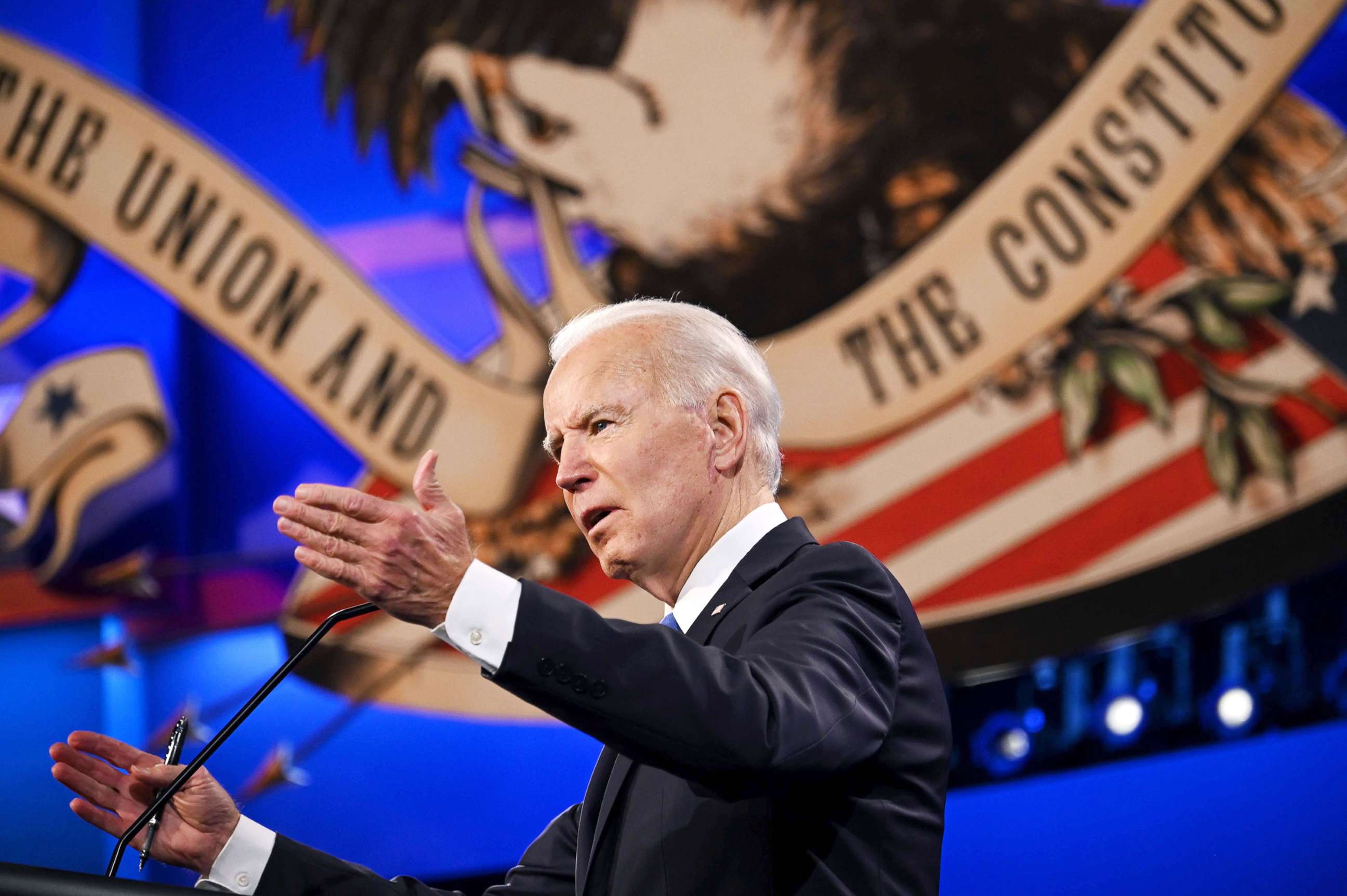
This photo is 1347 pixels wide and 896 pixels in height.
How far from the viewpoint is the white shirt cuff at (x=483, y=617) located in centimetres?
100

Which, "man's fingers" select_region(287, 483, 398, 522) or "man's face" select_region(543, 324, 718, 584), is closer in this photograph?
"man's fingers" select_region(287, 483, 398, 522)

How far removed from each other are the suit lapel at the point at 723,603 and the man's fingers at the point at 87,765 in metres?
0.54

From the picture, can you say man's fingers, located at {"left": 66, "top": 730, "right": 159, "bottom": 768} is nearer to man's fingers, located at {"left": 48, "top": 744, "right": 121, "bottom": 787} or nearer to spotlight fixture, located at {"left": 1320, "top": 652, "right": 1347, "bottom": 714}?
man's fingers, located at {"left": 48, "top": 744, "right": 121, "bottom": 787}

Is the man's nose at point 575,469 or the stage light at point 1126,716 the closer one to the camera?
the man's nose at point 575,469

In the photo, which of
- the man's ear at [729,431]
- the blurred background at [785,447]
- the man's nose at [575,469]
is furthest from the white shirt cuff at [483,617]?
the blurred background at [785,447]

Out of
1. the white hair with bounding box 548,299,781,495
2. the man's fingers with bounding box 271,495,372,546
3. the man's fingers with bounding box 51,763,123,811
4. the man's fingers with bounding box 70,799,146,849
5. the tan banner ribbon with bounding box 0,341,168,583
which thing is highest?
the tan banner ribbon with bounding box 0,341,168,583

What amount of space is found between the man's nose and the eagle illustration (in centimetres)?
175

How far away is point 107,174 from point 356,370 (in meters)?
0.90

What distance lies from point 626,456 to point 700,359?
0.17m

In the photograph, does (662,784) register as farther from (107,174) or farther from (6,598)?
(107,174)

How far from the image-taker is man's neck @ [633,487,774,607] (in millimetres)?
1479

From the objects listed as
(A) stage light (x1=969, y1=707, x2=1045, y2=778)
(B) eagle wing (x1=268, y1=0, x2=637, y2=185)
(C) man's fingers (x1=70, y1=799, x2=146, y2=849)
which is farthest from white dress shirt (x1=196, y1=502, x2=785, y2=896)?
(B) eagle wing (x1=268, y1=0, x2=637, y2=185)

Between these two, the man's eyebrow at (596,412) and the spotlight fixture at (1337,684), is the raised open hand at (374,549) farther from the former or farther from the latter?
the spotlight fixture at (1337,684)

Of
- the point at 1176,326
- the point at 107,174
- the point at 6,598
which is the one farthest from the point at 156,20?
the point at 1176,326
